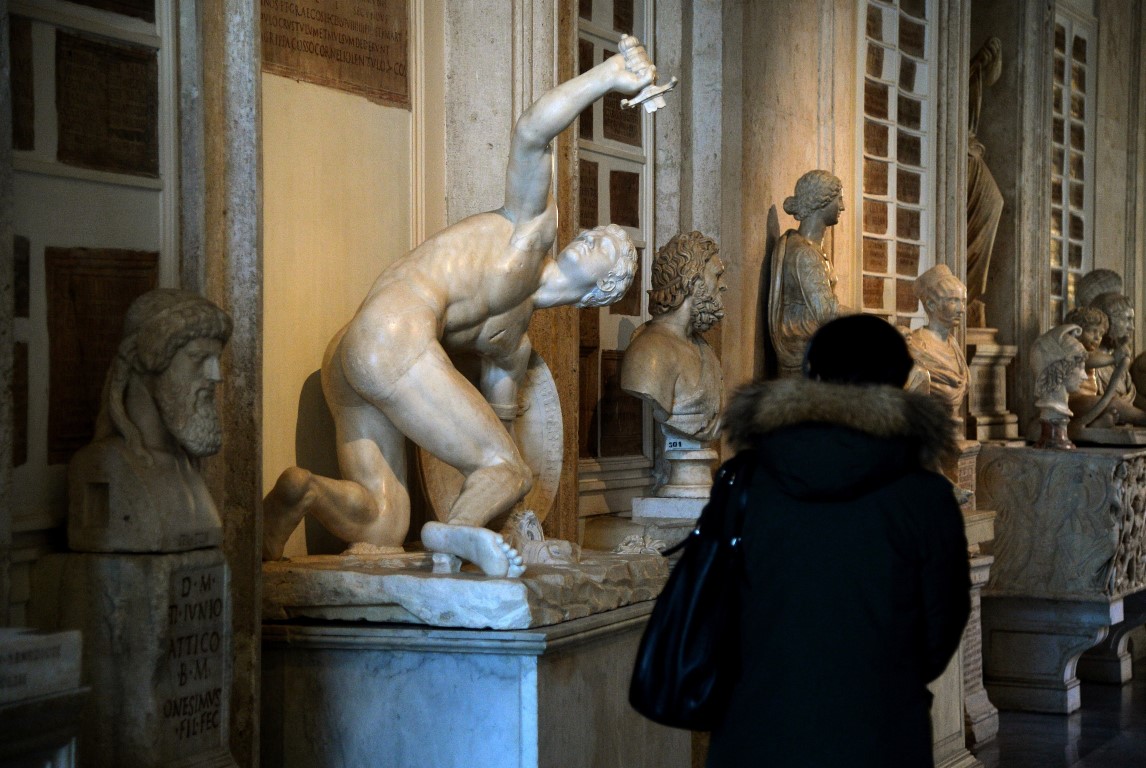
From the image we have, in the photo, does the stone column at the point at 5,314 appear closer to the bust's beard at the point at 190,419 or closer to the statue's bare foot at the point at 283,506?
the bust's beard at the point at 190,419

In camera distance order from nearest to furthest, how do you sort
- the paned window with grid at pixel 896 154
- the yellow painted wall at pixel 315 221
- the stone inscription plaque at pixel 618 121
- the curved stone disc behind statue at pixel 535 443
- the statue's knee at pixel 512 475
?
the statue's knee at pixel 512 475 < the yellow painted wall at pixel 315 221 < the curved stone disc behind statue at pixel 535 443 < the stone inscription plaque at pixel 618 121 < the paned window with grid at pixel 896 154

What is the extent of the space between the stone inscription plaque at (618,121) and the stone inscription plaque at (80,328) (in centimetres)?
321

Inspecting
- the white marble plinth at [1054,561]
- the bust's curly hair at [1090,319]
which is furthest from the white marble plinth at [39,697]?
the bust's curly hair at [1090,319]

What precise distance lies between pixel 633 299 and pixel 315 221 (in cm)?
212

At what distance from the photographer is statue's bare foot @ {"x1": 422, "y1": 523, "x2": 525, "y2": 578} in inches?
176

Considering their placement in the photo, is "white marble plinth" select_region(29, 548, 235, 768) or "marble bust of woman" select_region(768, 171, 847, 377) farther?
"marble bust of woman" select_region(768, 171, 847, 377)

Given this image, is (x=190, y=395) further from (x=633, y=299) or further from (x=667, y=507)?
(x=633, y=299)

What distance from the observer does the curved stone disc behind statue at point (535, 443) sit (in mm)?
5371

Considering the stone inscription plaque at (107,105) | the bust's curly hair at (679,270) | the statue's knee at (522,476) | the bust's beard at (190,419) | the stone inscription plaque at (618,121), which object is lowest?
the statue's knee at (522,476)

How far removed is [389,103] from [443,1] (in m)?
0.48

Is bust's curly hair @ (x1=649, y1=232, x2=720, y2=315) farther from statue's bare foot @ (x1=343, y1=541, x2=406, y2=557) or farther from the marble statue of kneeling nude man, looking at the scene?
statue's bare foot @ (x1=343, y1=541, x2=406, y2=557)

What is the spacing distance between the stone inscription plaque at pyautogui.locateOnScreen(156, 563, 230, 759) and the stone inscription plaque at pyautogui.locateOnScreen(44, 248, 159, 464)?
0.47 meters

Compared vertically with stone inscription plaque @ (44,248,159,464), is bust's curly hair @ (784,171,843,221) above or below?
above

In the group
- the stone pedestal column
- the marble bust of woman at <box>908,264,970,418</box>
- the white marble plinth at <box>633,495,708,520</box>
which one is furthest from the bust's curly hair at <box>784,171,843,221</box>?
the stone pedestal column
